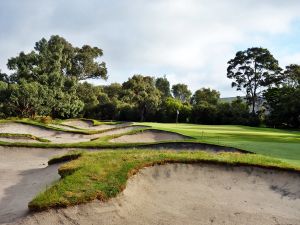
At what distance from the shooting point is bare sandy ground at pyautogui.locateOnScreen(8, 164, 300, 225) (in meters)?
7.57

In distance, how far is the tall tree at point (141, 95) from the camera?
76875 millimetres

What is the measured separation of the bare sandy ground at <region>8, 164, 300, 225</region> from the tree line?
3880 centimetres

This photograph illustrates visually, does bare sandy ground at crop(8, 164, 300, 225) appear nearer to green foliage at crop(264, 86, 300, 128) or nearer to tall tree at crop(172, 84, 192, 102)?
green foliage at crop(264, 86, 300, 128)

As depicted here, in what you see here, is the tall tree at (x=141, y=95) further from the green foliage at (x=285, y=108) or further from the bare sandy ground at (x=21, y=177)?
the bare sandy ground at (x=21, y=177)

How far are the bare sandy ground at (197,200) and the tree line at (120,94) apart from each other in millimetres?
38797

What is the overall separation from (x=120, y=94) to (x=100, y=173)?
271 ft

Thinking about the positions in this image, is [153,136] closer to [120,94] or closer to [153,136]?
[153,136]

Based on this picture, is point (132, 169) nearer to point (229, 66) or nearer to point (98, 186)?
point (98, 186)

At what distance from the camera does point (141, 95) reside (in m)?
79.8

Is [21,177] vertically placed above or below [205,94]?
below

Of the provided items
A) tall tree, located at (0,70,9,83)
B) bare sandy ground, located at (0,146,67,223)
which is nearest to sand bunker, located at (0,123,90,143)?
bare sandy ground, located at (0,146,67,223)

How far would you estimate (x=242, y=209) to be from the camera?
897 cm

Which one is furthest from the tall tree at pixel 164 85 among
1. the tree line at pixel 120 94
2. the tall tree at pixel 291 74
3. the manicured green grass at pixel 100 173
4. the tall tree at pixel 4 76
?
the manicured green grass at pixel 100 173

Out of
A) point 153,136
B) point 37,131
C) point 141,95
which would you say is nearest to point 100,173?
point 153,136
